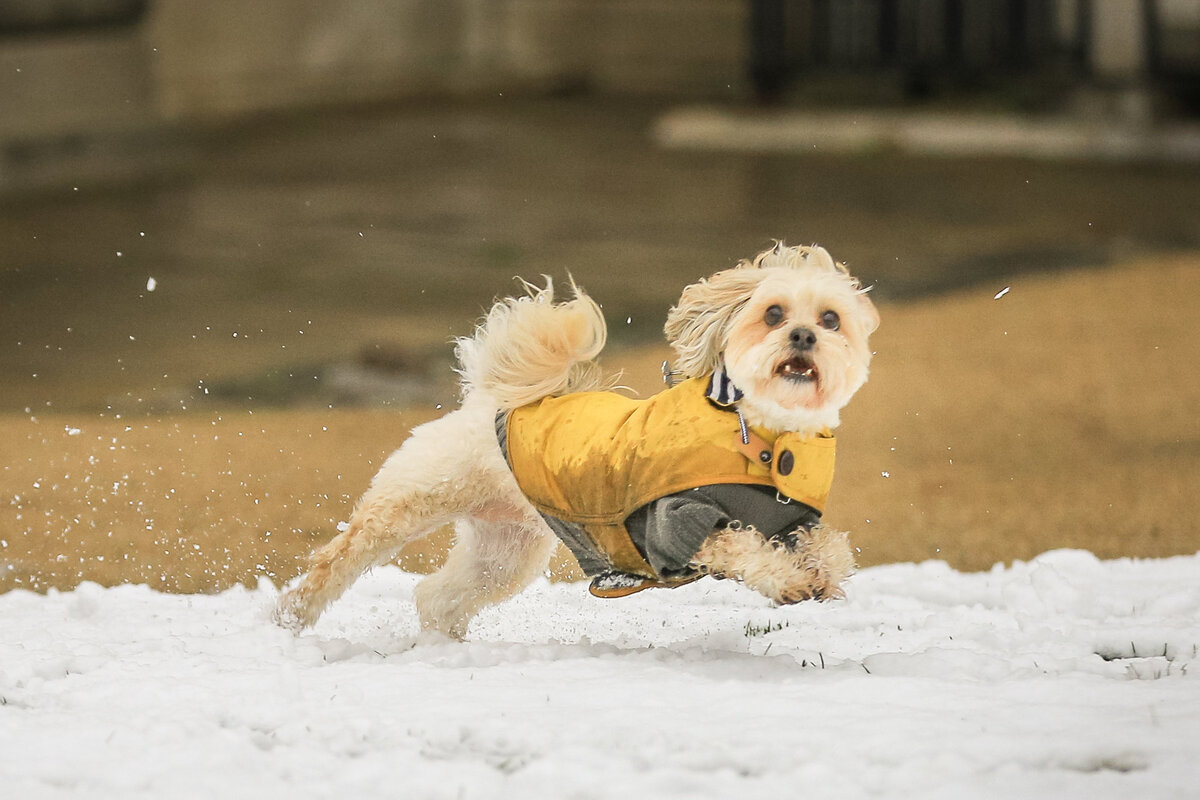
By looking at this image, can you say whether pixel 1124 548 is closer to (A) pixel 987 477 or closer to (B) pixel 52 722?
(A) pixel 987 477

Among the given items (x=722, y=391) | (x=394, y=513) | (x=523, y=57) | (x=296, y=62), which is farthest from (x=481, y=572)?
(x=523, y=57)

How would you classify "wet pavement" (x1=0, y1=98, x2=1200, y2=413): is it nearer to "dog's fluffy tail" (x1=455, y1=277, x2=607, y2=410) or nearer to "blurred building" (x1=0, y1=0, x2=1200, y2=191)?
"blurred building" (x1=0, y1=0, x2=1200, y2=191)

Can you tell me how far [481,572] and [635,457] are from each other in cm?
82

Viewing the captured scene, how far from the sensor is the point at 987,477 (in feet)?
21.6

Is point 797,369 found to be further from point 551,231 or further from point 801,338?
point 551,231

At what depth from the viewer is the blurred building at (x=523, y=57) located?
15.2m

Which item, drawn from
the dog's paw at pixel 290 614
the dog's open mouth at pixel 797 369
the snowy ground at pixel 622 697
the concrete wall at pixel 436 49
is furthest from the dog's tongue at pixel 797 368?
the concrete wall at pixel 436 49

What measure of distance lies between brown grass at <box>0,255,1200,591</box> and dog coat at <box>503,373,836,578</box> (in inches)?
59.5

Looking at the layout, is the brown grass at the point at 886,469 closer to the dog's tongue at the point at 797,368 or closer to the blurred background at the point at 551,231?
the blurred background at the point at 551,231

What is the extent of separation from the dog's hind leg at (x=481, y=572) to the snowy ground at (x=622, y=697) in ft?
0.45

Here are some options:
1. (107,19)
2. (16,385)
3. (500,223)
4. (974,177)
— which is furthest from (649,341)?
(107,19)

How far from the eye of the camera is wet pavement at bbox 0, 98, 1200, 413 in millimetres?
9266

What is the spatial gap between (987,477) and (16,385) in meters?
5.18

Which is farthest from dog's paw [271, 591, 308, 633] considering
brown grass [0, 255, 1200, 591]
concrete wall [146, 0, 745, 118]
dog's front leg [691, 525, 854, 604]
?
concrete wall [146, 0, 745, 118]
